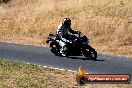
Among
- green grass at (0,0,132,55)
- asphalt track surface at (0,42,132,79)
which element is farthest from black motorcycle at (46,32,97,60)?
green grass at (0,0,132,55)

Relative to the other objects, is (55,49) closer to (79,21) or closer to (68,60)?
(68,60)

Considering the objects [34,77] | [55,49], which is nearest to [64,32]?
[55,49]

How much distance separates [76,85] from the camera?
16219mm

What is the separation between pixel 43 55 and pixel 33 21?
→ 13240mm

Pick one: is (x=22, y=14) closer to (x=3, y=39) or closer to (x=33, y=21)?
(x=33, y=21)

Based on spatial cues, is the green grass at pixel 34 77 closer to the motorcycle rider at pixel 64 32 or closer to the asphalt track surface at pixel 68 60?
the asphalt track surface at pixel 68 60

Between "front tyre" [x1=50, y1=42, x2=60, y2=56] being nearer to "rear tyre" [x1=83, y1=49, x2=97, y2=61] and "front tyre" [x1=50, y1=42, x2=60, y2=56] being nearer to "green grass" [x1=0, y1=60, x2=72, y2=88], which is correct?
"rear tyre" [x1=83, y1=49, x2=97, y2=61]

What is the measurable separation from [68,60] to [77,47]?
1141 millimetres

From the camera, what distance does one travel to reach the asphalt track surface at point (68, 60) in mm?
20198

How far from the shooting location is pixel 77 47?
23516 mm

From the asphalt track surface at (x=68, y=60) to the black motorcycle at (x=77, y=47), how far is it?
0.38 meters

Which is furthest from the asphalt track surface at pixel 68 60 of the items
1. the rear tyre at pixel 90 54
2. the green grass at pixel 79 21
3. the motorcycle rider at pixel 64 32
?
the green grass at pixel 79 21

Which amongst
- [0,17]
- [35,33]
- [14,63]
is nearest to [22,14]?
[0,17]

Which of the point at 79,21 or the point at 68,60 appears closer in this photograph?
the point at 68,60
